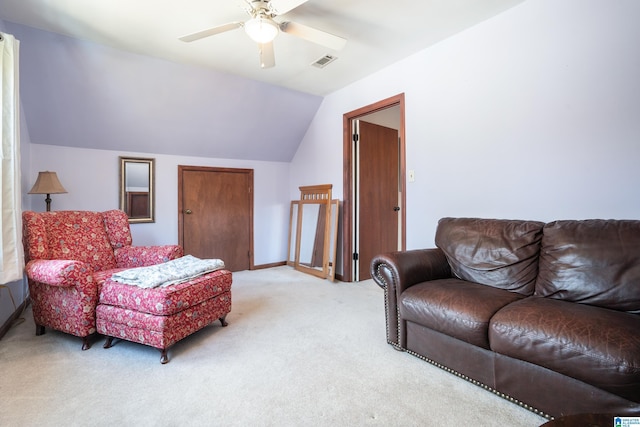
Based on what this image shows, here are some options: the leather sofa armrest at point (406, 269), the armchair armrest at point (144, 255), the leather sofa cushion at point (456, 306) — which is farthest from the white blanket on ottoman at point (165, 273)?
the leather sofa cushion at point (456, 306)

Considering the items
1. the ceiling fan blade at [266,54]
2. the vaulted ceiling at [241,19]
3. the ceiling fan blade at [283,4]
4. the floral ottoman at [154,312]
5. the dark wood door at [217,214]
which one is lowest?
the floral ottoman at [154,312]

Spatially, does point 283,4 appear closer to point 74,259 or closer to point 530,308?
point 530,308

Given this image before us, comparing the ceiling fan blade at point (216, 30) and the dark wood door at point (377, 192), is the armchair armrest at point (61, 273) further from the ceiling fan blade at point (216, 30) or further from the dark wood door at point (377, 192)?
the dark wood door at point (377, 192)

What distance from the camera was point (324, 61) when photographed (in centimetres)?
312

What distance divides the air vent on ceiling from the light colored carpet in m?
2.47

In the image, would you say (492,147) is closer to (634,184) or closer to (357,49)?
(634,184)

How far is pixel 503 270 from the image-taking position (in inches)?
80.5

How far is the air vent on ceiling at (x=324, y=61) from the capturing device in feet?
9.96

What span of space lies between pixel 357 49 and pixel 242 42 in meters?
1.04

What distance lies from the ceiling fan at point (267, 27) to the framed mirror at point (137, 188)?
211cm

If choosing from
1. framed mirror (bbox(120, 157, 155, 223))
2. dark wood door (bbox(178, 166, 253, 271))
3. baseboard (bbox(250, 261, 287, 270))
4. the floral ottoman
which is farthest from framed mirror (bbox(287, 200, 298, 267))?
the floral ottoman

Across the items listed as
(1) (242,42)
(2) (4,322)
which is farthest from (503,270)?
(2) (4,322)

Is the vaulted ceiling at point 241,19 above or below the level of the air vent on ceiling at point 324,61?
below

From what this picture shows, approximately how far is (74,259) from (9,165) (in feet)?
2.85
